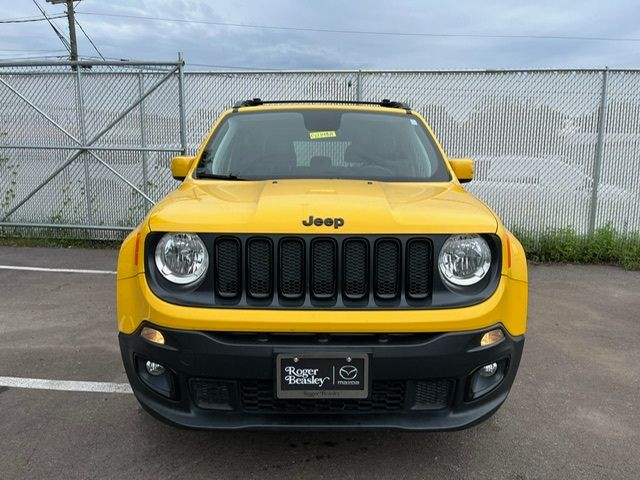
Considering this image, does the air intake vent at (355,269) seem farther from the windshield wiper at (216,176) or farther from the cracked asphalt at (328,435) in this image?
the windshield wiper at (216,176)

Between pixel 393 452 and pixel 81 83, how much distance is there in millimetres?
7516

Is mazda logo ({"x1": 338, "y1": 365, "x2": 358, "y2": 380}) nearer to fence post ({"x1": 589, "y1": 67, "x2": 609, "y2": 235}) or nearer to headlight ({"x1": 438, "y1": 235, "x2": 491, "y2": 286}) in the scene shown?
headlight ({"x1": 438, "y1": 235, "x2": 491, "y2": 286})

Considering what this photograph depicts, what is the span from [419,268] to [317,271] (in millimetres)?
447

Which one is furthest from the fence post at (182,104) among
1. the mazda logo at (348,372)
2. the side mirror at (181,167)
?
the mazda logo at (348,372)

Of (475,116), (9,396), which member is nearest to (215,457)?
(9,396)

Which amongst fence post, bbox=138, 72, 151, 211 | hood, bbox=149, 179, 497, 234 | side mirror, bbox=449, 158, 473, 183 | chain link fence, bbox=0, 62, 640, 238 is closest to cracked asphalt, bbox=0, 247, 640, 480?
hood, bbox=149, 179, 497, 234

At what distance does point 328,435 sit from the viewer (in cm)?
300

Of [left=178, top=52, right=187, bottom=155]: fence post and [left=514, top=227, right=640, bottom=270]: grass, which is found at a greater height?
[left=178, top=52, right=187, bottom=155]: fence post

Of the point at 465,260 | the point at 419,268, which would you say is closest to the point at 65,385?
the point at 419,268

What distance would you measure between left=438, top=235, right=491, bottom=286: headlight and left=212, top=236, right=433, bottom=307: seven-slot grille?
9 cm

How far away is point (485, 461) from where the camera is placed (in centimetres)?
279

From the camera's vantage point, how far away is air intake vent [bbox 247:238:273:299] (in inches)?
92.5

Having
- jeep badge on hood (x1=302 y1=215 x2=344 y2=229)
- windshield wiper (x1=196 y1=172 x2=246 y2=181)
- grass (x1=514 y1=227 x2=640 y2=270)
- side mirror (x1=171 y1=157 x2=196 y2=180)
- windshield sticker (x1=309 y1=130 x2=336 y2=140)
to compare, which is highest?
windshield sticker (x1=309 y1=130 x2=336 y2=140)

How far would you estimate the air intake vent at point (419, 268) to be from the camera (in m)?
2.36
